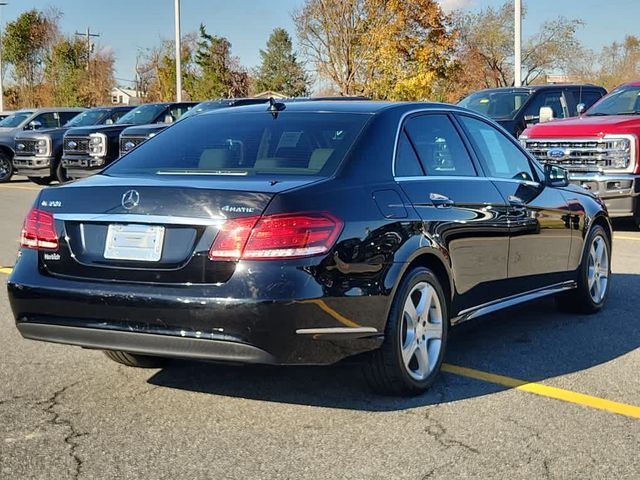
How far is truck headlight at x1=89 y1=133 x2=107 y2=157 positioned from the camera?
63.5 feet

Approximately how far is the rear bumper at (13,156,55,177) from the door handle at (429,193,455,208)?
685 inches

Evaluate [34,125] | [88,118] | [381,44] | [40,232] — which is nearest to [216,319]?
[40,232]

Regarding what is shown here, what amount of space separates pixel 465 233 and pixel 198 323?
184cm

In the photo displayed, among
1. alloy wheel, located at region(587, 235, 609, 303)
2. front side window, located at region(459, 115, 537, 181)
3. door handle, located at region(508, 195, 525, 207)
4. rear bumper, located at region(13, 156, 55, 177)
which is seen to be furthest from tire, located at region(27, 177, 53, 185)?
door handle, located at region(508, 195, 525, 207)

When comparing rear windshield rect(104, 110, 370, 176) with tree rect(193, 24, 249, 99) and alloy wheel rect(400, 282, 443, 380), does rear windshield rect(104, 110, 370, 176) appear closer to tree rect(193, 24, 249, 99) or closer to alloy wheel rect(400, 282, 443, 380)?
alloy wheel rect(400, 282, 443, 380)

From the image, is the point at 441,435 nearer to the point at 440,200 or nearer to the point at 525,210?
the point at 440,200

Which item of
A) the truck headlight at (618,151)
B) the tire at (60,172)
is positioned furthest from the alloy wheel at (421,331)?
the tire at (60,172)

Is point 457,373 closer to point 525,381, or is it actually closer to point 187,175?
point 525,381

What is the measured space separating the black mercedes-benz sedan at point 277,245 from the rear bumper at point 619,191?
263 inches

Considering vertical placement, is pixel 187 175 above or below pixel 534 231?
above

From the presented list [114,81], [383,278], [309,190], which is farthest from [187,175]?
[114,81]

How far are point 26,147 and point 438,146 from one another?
17.9m

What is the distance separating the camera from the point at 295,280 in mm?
4125

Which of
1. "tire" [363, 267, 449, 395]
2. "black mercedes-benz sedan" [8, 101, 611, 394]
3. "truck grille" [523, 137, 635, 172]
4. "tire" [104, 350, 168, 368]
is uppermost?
"truck grille" [523, 137, 635, 172]
